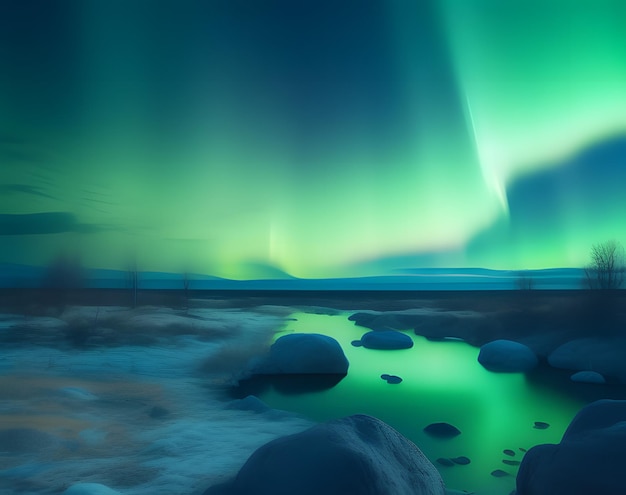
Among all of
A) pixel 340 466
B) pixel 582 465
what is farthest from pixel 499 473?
pixel 340 466

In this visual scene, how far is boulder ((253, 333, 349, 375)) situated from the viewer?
15938 millimetres

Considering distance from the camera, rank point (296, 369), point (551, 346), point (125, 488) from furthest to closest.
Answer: point (551, 346)
point (296, 369)
point (125, 488)

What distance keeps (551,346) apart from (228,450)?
54.8 feet

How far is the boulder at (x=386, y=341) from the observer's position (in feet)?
76.7

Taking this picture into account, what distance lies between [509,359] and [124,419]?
1464 centimetres

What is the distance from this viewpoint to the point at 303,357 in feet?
52.2

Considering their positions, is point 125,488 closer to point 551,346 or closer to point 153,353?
point 153,353

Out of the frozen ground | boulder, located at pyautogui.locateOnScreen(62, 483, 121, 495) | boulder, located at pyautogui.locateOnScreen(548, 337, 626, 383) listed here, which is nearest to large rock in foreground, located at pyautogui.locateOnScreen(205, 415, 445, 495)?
boulder, located at pyautogui.locateOnScreen(62, 483, 121, 495)

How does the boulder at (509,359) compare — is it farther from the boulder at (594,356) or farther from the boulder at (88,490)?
the boulder at (88,490)

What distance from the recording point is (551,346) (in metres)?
19.9

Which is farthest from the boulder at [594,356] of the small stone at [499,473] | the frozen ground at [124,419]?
the frozen ground at [124,419]

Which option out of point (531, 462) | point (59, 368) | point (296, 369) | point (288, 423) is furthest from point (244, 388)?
point (531, 462)

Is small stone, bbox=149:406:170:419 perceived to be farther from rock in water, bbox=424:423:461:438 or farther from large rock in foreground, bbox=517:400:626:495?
large rock in foreground, bbox=517:400:626:495

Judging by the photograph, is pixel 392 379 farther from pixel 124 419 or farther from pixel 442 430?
pixel 124 419
